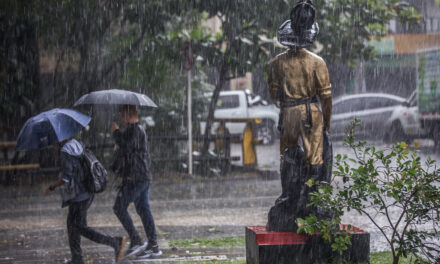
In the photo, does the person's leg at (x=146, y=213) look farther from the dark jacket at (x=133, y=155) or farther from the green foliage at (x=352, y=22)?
the green foliage at (x=352, y=22)

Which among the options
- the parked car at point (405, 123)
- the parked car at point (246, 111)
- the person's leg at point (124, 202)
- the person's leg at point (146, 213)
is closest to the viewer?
the person's leg at point (124, 202)

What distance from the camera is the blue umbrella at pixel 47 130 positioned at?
606 centimetres

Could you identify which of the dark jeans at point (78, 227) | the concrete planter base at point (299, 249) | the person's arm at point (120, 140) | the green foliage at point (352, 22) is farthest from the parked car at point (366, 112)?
the concrete planter base at point (299, 249)

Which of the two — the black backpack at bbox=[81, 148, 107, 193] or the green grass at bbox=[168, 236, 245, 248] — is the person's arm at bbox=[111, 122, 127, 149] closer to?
the black backpack at bbox=[81, 148, 107, 193]

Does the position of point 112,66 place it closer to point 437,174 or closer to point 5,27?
point 5,27

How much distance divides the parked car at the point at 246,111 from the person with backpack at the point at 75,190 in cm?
1718

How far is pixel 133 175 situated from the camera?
6691 mm

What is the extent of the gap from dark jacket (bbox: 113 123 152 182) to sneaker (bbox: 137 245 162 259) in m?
0.77

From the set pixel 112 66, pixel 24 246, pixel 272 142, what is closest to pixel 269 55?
pixel 112 66

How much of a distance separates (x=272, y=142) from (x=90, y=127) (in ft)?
32.2

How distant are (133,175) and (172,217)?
9.61 feet

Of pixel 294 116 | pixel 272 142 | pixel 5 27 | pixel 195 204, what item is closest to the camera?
pixel 294 116

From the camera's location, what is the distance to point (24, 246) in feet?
25.0

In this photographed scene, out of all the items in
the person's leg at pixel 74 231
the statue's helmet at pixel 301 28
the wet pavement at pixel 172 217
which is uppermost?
the statue's helmet at pixel 301 28
